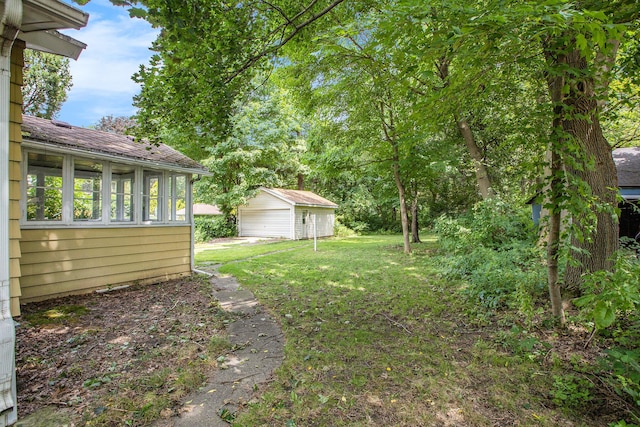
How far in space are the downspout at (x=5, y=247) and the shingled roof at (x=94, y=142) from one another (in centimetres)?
224

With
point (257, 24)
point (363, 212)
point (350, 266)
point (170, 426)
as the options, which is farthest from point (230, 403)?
point (363, 212)

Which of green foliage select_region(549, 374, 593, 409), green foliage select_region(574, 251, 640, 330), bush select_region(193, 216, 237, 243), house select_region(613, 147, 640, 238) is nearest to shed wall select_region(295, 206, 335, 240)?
bush select_region(193, 216, 237, 243)

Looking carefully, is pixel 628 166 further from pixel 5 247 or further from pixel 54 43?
pixel 5 247

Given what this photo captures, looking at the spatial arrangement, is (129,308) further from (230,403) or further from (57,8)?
(57,8)

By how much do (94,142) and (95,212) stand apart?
1.49 m

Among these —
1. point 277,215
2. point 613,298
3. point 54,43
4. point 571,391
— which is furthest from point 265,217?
point 613,298

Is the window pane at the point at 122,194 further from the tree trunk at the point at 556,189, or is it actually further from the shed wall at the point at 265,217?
the shed wall at the point at 265,217

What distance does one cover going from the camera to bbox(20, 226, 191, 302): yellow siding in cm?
532

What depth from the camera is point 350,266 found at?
Result: 9445mm

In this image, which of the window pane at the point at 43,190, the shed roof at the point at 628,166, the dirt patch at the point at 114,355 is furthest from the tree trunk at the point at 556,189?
the shed roof at the point at 628,166

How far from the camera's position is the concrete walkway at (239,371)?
250 centimetres

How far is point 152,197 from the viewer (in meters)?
7.39

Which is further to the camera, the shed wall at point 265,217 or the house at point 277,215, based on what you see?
the shed wall at point 265,217

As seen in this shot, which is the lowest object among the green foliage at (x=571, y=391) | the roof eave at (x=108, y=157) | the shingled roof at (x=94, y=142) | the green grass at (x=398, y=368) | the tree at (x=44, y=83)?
the green grass at (x=398, y=368)
